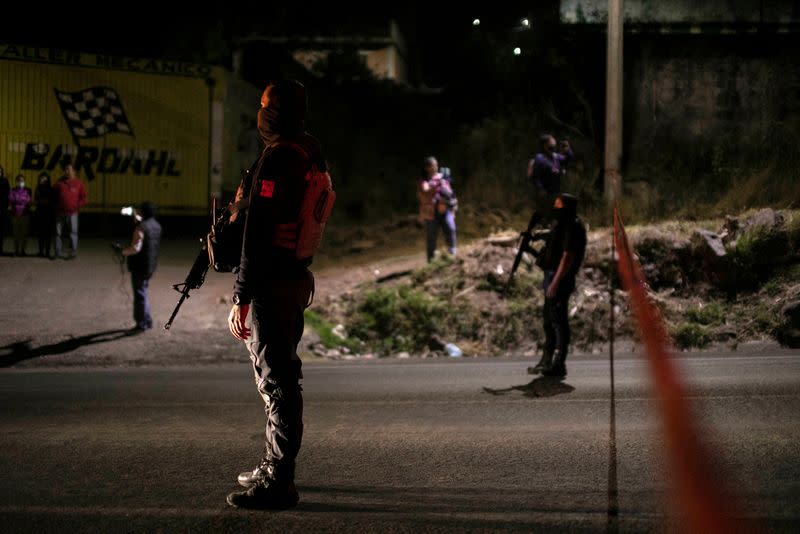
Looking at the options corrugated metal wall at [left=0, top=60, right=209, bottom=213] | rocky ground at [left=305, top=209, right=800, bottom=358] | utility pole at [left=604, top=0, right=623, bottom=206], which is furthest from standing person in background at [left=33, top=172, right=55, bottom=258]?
utility pole at [left=604, top=0, right=623, bottom=206]

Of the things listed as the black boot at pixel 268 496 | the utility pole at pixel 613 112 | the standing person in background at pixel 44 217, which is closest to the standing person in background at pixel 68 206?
the standing person in background at pixel 44 217

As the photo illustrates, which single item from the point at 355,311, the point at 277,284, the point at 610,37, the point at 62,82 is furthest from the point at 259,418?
the point at 62,82

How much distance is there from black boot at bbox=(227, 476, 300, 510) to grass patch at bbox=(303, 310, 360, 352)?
25.0ft

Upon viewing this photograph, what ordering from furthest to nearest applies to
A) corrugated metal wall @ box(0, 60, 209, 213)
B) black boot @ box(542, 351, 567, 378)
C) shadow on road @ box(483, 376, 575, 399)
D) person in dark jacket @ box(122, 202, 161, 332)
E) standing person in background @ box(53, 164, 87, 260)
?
corrugated metal wall @ box(0, 60, 209, 213), standing person in background @ box(53, 164, 87, 260), person in dark jacket @ box(122, 202, 161, 332), black boot @ box(542, 351, 567, 378), shadow on road @ box(483, 376, 575, 399)

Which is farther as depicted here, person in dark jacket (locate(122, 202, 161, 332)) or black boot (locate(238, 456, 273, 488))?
person in dark jacket (locate(122, 202, 161, 332))

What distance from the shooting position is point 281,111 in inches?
183

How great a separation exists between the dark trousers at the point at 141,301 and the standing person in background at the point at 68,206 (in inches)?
199

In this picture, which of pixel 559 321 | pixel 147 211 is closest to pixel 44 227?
pixel 147 211

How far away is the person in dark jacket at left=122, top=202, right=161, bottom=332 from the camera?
1245cm

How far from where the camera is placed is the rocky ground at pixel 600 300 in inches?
479

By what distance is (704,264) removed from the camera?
13414mm

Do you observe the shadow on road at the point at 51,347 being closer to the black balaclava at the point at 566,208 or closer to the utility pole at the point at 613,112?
the black balaclava at the point at 566,208

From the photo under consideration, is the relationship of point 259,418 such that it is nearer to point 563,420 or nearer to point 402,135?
point 563,420

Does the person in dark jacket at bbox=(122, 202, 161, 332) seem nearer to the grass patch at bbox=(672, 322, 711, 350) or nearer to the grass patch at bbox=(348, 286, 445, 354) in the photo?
the grass patch at bbox=(348, 286, 445, 354)
